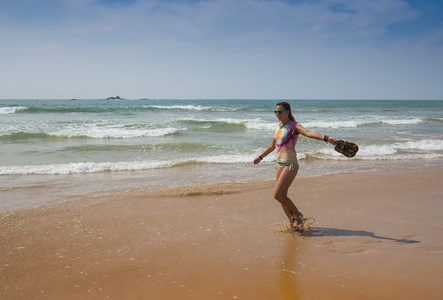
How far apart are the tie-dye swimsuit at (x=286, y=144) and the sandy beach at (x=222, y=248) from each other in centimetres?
109

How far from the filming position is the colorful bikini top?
4.28 metres

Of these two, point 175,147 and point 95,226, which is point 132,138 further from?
point 95,226

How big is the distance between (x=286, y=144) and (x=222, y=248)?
165 cm

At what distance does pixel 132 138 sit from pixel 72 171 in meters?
8.13

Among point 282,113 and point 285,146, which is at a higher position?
point 282,113

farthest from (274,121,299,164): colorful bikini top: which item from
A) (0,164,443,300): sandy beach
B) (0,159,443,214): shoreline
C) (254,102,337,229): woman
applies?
(0,159,443,214): shoreline

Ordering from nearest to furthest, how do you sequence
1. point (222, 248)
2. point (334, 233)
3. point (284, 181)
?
point (222, 248), point (284, 181), point (334, 233)

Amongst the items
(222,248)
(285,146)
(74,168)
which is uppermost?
(285,146)

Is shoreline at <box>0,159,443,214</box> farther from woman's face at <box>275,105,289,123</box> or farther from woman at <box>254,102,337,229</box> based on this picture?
woman's face at <box>275,105,289,123</box>

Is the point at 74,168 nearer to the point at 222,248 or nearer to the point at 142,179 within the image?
the point at 142,179

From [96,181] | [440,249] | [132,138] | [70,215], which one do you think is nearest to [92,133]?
[132,138]

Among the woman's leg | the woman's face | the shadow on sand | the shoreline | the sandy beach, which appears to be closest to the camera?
the sandy beach

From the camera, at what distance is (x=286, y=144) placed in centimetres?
433

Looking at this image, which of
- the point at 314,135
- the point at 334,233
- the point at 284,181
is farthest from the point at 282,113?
the point at 334,233
